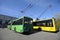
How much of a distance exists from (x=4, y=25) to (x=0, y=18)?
24.6 feet

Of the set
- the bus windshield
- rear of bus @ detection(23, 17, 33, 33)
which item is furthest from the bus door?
the bus windshield

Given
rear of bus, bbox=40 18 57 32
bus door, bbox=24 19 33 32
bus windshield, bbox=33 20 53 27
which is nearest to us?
bus door, bbox=24 19 33 32

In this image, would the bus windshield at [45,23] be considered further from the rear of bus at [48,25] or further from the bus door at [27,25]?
the bus door at [27,25]

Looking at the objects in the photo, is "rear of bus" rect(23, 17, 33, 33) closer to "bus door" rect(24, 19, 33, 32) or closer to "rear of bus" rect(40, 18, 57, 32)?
"bus door" rect(24, 19, 33, 32)

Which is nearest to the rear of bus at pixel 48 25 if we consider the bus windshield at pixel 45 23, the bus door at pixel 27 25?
the bus windshield at pixel 45 23

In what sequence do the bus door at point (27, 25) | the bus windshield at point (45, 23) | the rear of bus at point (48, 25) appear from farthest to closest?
the bus windshield at point (45, 23) → the rear of bus at point (48, 25) → the bus door at point (27, 25)

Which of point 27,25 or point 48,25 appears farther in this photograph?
point 48,25

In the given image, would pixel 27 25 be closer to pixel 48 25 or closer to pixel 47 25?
pixel 48 25

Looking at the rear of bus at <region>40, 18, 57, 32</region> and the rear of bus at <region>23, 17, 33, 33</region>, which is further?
the rear of bus at <region>40, 18, 57, 32</region>

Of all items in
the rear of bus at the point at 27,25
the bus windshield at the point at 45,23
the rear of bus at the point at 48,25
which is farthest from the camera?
the bus windshield at the point at 45,23

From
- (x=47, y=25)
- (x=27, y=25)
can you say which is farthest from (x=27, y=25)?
(x=47, y=25)

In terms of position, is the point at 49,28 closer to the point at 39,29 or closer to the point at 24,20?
the point at 39,29

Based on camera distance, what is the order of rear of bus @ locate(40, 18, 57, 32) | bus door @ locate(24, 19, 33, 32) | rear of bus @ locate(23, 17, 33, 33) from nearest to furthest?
rear of bus @ locate(23, 17, 33, 33), bus door @ locate(24, 19, 33, 32), rear of bus @ locate(40, 18, 57, 32)

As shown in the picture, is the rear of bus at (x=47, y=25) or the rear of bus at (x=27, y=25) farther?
the rear of bus at (x=47, y=25)
